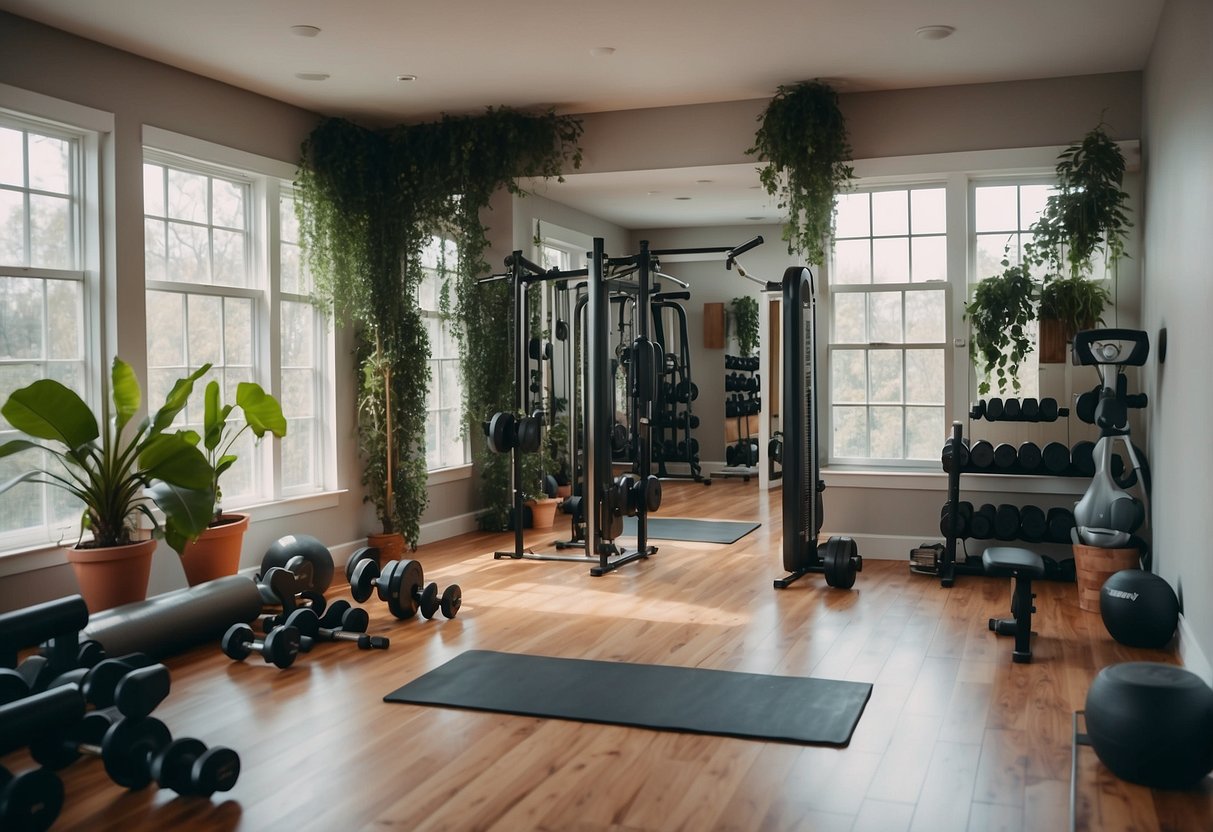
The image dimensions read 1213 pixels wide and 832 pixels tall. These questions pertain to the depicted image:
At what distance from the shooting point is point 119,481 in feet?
15.3

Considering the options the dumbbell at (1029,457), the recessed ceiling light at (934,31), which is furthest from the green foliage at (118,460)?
the dumbbell at (1029,457)

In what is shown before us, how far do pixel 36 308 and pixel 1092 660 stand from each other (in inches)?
194

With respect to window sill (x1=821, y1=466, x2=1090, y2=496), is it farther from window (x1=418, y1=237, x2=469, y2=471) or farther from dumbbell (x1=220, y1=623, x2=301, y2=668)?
dumbbell (x1=220, y1=623, x2=301, y2=668)

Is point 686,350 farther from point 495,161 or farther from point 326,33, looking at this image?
point 326,33

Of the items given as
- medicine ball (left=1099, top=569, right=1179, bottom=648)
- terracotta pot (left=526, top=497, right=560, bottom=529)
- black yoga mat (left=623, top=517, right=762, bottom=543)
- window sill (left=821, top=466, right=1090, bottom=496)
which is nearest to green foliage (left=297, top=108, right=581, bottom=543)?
terracotta pot (left=526, top=497, right=560, bottom=529)

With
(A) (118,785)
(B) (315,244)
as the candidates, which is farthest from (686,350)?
(A) (118,785)

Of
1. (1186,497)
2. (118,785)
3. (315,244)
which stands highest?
(315,244)

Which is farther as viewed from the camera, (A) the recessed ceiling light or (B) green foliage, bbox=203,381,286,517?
(A) the recessed ceiling light

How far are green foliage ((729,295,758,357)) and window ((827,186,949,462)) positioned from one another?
447 cm

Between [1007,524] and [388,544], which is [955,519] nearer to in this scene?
[1007,524]

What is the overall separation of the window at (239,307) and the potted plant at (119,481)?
2.59 feet

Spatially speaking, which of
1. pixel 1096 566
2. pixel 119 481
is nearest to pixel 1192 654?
pixel 1096 566

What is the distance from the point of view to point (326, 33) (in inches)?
201

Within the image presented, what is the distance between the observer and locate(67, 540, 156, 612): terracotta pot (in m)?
4.50
